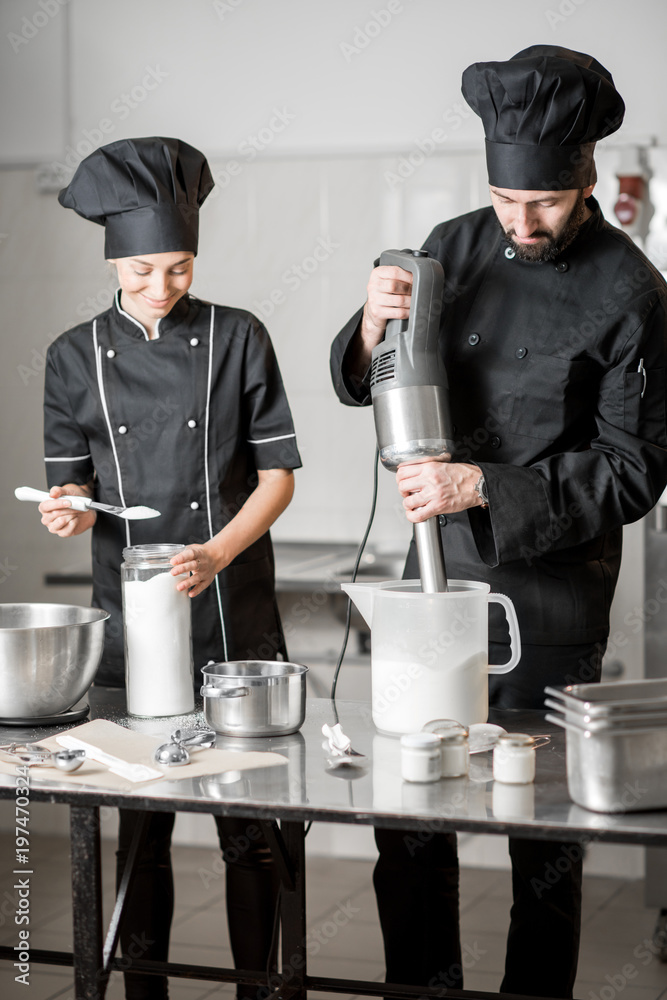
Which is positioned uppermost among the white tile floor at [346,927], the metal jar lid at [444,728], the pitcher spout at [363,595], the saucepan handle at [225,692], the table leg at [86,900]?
the pitcher spout at [363,595]

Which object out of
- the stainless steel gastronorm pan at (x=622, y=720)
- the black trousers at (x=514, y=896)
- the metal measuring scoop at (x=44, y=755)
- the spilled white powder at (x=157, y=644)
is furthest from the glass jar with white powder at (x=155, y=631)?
the stainless steel gastronorm pan at (x=622, y=720)

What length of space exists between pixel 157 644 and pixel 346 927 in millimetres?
1549

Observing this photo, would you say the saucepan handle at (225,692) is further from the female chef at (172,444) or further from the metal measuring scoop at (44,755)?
the female chef at (172,444)

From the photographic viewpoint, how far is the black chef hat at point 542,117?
176 cm

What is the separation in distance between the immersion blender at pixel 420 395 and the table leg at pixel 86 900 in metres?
0.60

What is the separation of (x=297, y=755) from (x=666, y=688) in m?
0.50

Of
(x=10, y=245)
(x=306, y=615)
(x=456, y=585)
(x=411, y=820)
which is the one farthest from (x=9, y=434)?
(x=411, y=820)

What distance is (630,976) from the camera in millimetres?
2701

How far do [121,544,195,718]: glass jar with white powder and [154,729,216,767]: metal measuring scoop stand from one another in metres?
0.11

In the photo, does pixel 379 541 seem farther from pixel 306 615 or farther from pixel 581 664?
pixel 581 664

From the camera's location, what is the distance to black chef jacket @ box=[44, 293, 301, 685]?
6.93ft

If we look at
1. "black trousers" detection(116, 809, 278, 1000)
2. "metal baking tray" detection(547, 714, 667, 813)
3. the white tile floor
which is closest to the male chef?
"black trousers" detection(116, 809, 278, 1000)

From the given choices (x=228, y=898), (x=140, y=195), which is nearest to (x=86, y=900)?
(x=228, y=898)

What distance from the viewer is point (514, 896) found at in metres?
1.81
